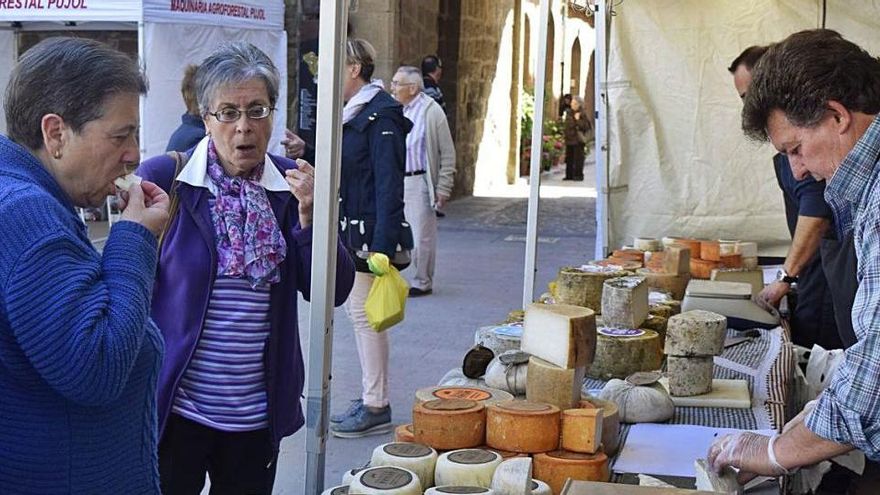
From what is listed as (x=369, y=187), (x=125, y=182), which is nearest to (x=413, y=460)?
(x=125, y=182)

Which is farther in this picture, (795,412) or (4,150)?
(795,412)

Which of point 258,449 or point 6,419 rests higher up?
point 6,419

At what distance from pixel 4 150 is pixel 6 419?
1.38ft

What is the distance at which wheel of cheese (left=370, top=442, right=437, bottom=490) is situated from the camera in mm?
2041

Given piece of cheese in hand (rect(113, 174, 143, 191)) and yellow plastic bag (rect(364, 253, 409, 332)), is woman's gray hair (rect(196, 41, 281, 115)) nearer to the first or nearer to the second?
piece of cheese in hand (rect(113, 174, 143, 191))

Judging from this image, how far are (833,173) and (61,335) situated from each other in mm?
1386

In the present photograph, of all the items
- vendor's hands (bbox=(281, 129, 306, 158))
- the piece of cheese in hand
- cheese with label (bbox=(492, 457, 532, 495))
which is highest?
vendor's hands (bbox=(281, 129, 306, 158))

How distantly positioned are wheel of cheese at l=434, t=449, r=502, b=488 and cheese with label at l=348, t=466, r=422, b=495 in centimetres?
7

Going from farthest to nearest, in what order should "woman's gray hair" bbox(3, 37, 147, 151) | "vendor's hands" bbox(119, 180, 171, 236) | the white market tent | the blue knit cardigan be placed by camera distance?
1. the white market tent
2. "vendor's hands" bbox(119, 180, 171, 236)
3. "woman's gray hair" bbox(3, 37, 147, 151)
4. the blue knit cardigan

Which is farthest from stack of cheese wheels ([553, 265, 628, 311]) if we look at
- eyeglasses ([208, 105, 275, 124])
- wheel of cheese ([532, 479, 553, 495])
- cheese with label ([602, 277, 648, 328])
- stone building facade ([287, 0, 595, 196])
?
stone building facade ([287, 0, 595, 196])

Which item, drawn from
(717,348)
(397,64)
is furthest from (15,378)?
(397,64)

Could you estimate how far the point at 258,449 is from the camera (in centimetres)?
259

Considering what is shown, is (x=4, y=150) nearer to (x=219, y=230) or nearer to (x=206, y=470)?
(x=219, y=230)

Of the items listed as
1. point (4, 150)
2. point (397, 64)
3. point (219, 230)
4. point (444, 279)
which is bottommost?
point (444, 279)
